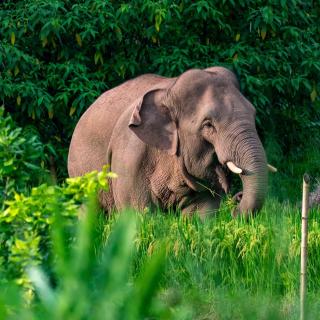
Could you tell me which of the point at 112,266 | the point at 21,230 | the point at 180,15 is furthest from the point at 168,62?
the point at 112,266

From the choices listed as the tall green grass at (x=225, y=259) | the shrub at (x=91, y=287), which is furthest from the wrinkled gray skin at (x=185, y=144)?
the shrub at (x=91, y=287)

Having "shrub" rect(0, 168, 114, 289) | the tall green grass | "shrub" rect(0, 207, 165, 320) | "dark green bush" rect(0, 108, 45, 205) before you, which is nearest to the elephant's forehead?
the tall green grass

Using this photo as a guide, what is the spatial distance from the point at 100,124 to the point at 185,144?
852mm

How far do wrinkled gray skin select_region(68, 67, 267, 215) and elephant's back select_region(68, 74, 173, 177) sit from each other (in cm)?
10

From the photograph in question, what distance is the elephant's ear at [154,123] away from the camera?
7805 mm

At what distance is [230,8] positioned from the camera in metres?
10.1

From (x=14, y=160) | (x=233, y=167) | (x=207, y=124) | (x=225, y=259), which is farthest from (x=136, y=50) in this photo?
(x=14, y=160)

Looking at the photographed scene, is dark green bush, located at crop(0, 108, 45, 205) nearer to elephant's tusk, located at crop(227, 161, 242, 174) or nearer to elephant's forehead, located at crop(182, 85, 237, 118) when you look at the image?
elephant's tusk, located at crop(227, 161, 242, 174)

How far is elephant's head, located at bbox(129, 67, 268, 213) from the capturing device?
726 cm

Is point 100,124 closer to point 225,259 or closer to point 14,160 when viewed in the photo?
point 225,259

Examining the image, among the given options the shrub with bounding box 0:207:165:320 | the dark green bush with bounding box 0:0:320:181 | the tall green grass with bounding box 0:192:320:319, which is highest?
the dark green bush with bounding box 0:0:320:181

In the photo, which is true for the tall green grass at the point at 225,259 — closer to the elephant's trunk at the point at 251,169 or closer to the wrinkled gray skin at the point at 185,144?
the elephant's trunk at the point at 251,169

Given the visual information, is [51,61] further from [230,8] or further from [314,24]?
[314,24]

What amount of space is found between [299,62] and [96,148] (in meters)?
2.61
